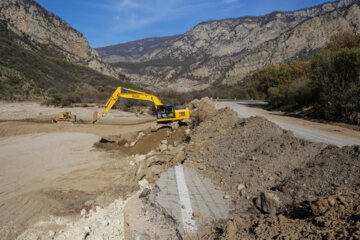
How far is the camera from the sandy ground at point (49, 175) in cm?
725

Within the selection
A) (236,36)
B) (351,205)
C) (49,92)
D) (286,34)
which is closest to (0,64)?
(49,92)

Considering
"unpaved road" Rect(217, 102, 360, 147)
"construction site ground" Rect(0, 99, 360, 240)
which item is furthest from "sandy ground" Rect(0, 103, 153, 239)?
"unpaved road" Rect(217, 102, 360, 147)

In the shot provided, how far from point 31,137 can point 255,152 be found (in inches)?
803

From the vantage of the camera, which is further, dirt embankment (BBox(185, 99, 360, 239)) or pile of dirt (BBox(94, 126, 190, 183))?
pile of dirt (BBox(94, 126, 190, 183))

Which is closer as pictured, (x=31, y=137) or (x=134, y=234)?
(x=134, y=234)

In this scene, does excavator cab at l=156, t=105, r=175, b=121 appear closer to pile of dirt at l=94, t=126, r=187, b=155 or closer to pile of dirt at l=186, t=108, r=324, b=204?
pile of dirt at l=94, t=126, r=187, b=155

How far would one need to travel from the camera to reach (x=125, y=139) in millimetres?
18188

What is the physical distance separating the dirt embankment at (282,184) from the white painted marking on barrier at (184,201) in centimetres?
48

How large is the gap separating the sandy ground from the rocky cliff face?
64117 millimetres

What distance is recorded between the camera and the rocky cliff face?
2997 inches

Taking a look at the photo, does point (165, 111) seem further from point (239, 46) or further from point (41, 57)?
point (239, 46)

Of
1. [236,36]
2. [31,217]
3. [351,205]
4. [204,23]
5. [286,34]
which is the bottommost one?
[31,217]

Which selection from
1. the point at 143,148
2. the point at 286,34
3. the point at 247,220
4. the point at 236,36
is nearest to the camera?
the point at 247,220

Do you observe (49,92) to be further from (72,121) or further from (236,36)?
(236,36)
